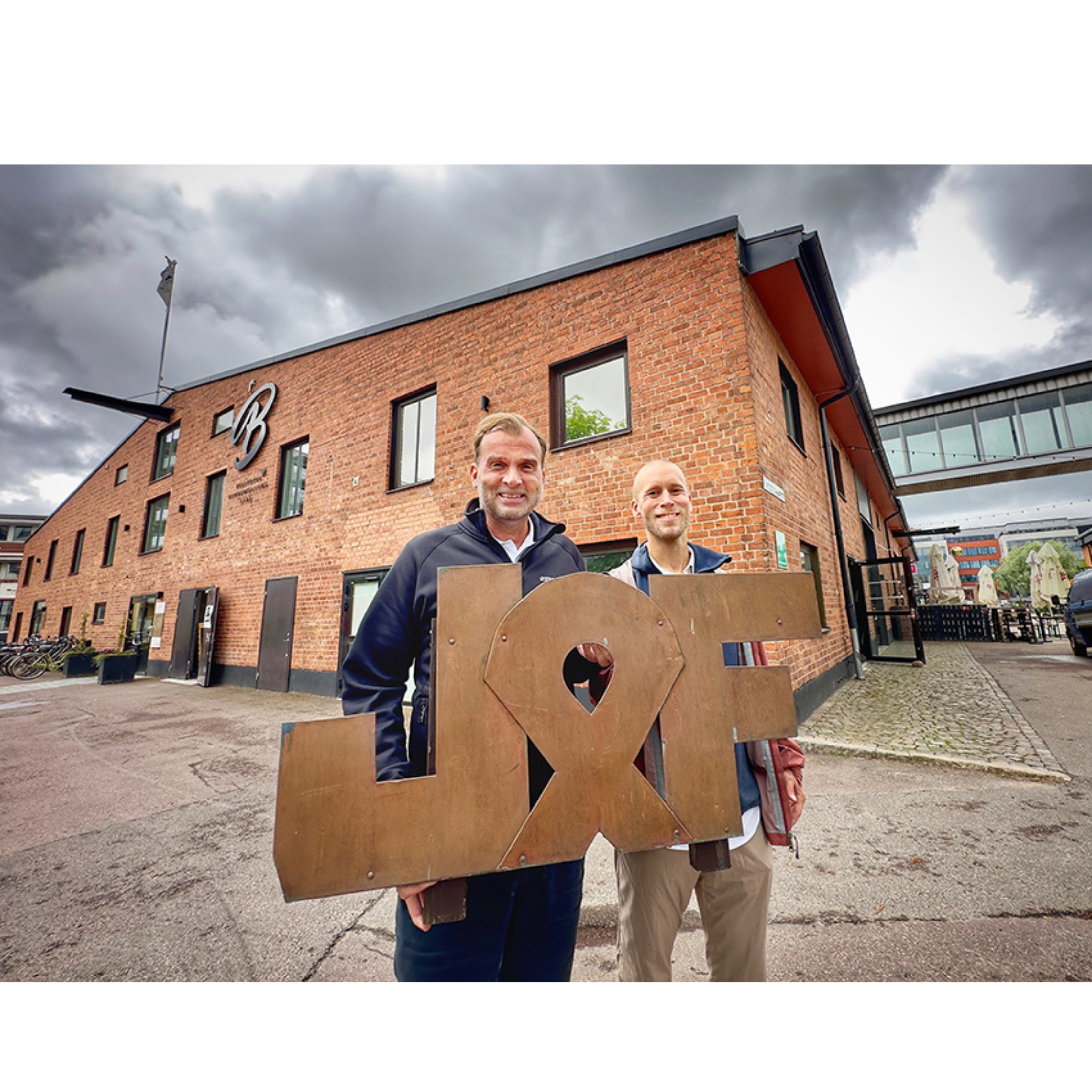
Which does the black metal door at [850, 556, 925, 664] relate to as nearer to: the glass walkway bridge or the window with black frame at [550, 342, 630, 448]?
the glass walkway bridge

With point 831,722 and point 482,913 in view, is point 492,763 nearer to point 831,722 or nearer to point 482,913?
point 482,913

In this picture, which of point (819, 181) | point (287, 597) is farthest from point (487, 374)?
point (287, 597)

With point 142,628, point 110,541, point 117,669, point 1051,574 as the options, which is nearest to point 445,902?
point 117,669

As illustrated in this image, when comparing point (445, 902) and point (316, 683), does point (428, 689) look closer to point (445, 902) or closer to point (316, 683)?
point (445, 902)

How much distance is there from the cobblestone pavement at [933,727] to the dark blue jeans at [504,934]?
3.64 metres

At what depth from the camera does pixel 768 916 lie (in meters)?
2.04

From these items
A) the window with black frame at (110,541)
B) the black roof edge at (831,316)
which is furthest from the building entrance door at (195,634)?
the black roof edge at (831,316)

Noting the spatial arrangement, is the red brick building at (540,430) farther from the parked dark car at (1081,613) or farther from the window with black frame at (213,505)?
the parked dark car at (1081,613)

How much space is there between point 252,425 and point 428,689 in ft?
35.7

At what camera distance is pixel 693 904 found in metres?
2.26

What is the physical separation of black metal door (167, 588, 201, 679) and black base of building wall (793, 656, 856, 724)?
37.9 ft

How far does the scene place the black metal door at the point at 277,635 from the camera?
832 cm

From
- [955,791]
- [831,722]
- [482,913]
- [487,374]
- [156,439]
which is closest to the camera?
[482,913]

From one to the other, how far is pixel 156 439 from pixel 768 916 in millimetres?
16566
